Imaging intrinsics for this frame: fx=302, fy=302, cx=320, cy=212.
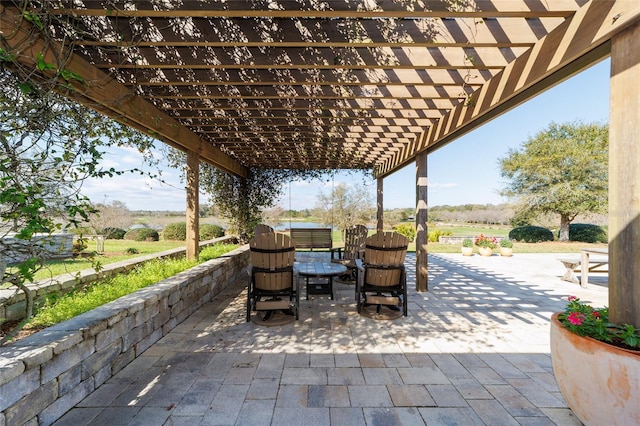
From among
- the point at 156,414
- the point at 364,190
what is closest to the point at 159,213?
the point at 364,190

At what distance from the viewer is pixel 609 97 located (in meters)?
1.76

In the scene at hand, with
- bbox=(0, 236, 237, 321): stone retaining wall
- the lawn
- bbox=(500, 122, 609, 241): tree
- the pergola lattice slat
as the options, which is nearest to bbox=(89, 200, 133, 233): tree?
the lawn

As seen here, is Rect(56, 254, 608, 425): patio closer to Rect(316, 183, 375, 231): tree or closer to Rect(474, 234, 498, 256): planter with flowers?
Rect(474, 234, 498, 256): planter with flowers

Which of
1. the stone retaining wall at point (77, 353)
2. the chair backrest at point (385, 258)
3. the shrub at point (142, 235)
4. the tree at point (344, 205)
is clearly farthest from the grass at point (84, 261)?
the tree at point (344, 205)

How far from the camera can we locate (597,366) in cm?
153

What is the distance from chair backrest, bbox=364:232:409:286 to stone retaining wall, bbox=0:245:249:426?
2.23 m

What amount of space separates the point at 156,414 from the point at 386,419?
4.62 feet

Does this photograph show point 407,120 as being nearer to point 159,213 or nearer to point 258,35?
point 258,35

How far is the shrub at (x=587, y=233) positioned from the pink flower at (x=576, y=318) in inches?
681

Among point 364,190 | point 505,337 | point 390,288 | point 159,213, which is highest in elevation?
point 364,190

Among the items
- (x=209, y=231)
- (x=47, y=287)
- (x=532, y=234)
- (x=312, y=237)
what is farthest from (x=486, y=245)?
(x=47, y=287)

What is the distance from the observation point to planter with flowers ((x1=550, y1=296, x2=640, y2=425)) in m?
1.44

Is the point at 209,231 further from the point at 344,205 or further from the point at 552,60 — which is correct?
the point at 552,60

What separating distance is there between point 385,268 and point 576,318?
2.01 meters
